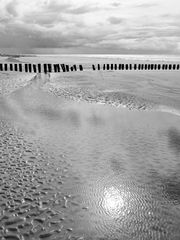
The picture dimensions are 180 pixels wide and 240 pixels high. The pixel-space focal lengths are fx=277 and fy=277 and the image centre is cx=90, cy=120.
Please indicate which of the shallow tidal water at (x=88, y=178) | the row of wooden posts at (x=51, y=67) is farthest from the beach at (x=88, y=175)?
the row of wooden posts at (x=51, y=67)

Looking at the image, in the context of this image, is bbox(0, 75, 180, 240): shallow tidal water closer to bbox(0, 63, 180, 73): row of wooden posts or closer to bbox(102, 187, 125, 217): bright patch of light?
bbox(102, 187, 125, 217): bright patch of light

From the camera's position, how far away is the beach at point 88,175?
164 inches

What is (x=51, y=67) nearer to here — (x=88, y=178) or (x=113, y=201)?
(x=88, y=178)

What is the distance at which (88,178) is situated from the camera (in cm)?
568

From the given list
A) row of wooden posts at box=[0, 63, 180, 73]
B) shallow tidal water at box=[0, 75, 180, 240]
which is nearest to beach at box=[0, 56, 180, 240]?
shallow tidal water at box=[0, 75, 180, 240]

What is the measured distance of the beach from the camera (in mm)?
4168

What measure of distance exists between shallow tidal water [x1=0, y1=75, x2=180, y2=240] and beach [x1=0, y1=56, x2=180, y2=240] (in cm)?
2

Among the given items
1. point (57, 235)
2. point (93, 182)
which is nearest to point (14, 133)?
point (93, 182)

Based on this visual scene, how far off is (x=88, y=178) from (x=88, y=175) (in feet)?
0.46

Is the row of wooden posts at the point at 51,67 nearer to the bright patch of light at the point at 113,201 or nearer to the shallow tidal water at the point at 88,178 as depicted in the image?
the shallow tidal water at the point at 88,178

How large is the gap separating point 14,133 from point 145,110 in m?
6.29

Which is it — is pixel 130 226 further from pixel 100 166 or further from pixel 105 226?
pixel 100 166

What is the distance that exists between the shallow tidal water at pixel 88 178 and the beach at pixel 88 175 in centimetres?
2

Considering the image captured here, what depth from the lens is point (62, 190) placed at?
5.14 meters
